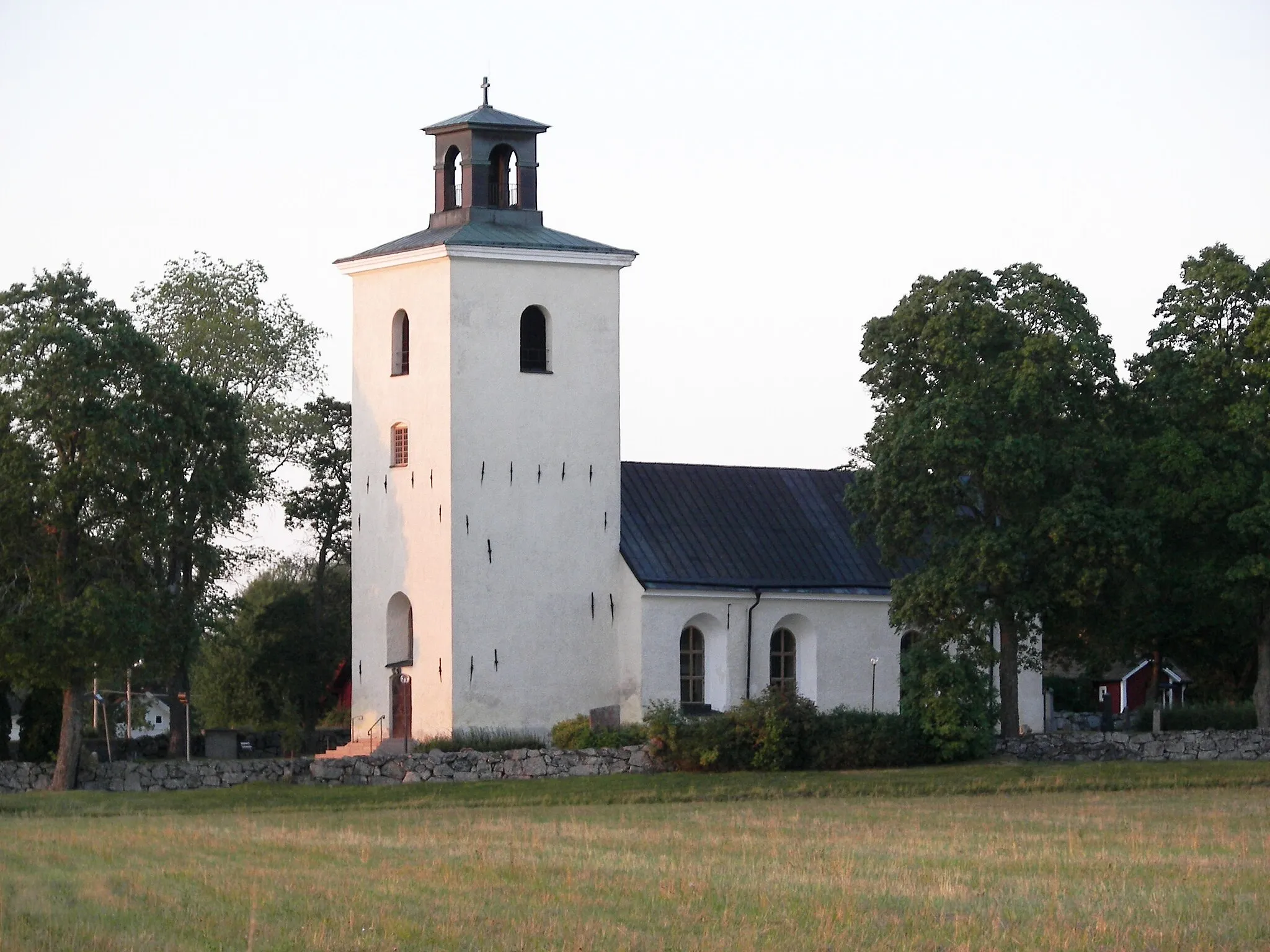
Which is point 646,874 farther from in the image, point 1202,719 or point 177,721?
→ point 1202,719

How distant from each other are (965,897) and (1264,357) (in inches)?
1065

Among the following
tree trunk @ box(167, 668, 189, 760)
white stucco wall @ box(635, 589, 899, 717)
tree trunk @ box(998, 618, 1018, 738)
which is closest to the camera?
tree trunk @ box(998, 618, 1018, 738)

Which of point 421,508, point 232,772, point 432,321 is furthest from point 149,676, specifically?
point 432,321

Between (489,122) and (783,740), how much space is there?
14.1 metres

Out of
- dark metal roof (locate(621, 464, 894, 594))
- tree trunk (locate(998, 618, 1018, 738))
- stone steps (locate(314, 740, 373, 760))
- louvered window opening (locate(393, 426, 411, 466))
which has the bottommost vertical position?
stone steps (locate(314, 740, 373, 760))

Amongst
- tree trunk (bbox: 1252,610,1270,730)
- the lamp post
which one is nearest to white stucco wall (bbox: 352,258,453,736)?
the lamp post

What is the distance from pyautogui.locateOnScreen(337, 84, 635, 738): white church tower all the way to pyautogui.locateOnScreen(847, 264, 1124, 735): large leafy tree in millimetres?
6022

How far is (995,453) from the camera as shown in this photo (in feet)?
136

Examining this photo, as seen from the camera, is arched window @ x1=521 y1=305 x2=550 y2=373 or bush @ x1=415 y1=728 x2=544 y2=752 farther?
arched window @ x1=521 y1=305 x2=550 y2=373

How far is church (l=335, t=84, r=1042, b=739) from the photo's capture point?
44.2 meters

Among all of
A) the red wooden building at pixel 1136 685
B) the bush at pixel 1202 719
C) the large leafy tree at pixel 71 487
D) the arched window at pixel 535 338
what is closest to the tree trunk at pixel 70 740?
the large leafy tree at pixel 71 487

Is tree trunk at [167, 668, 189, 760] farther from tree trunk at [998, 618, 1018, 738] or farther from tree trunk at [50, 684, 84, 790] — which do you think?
tree trunk at [998, 618, 1018, 738]

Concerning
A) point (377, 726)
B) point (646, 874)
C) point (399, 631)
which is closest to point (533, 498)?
point (399, 631)

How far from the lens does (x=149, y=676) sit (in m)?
42.8
